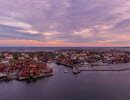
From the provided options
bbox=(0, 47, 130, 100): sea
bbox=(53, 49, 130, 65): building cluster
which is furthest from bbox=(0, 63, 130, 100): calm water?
bbox=(53, 49, 130, 65): building cluster

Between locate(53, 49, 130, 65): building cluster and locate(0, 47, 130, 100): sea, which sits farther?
locate(53, 49, 130, 65): building cluster

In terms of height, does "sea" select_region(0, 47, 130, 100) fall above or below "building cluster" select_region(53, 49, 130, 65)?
below

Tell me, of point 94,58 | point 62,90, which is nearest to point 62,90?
point 62,90

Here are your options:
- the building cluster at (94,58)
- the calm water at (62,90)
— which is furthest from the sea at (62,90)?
the building cluster at (94,58)

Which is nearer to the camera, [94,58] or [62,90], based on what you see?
[62,90]

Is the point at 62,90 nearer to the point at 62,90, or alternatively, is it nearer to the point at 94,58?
the point at 62,90

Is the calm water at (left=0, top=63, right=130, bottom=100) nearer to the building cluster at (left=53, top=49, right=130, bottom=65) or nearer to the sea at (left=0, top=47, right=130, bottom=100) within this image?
the sea at (left=0, top=47, right=130, bottom=100)

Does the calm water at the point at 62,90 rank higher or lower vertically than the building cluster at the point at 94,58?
lower

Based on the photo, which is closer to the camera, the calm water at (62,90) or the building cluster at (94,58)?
the calm water at (62,90)

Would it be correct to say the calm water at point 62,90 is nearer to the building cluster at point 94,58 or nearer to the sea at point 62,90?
the sea at point 62,90

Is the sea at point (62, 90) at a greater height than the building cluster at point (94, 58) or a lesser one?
lesser

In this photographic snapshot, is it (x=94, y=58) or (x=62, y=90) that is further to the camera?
(x=94, y=58)

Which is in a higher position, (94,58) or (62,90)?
(94,58)

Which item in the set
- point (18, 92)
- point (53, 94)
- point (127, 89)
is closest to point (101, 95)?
point (127, 89)
